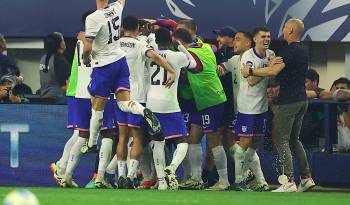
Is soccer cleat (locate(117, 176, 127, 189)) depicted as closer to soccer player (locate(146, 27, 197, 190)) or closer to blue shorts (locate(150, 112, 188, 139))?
soccer player (locate(146, 27, 197, 190))

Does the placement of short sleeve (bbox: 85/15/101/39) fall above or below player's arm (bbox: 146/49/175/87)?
above

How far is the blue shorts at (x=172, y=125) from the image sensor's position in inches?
625

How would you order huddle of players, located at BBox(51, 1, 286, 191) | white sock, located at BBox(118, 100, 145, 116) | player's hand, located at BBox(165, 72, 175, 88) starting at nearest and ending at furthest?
white sock, located at BBox(118, 100, 145, 116), player's hand, located at BBox(165, 72, 175, 88), huddle of players, located at BBox(51, 1, 286, 191)

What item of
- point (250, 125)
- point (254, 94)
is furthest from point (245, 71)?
point (250, 125)

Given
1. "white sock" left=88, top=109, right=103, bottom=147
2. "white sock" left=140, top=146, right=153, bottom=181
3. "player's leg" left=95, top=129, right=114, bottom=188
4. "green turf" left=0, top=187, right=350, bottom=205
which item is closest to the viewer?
"green turf" left=0, top=187, right=350, bottom=205

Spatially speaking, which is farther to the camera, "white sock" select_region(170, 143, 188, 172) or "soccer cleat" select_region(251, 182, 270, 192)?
"soccer cleat" select_region(251, 182, 270, 192)

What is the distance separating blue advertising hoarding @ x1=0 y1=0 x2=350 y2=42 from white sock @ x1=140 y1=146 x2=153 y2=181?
3581mm

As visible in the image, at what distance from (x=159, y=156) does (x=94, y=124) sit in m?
1.01

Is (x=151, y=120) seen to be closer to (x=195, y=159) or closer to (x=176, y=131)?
(x=176, y=131)

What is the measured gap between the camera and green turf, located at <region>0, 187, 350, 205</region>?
12.3 metres

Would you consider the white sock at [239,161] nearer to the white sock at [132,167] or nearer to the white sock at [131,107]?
the white sock at [132,167]

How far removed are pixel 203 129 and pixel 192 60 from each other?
3.53ft

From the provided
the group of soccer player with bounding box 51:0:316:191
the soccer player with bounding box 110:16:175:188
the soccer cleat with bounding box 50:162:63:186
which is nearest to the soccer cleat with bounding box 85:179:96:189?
the group of soccer player with bounding box 51:0:316:191

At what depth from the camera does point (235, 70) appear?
16812 millimetres
